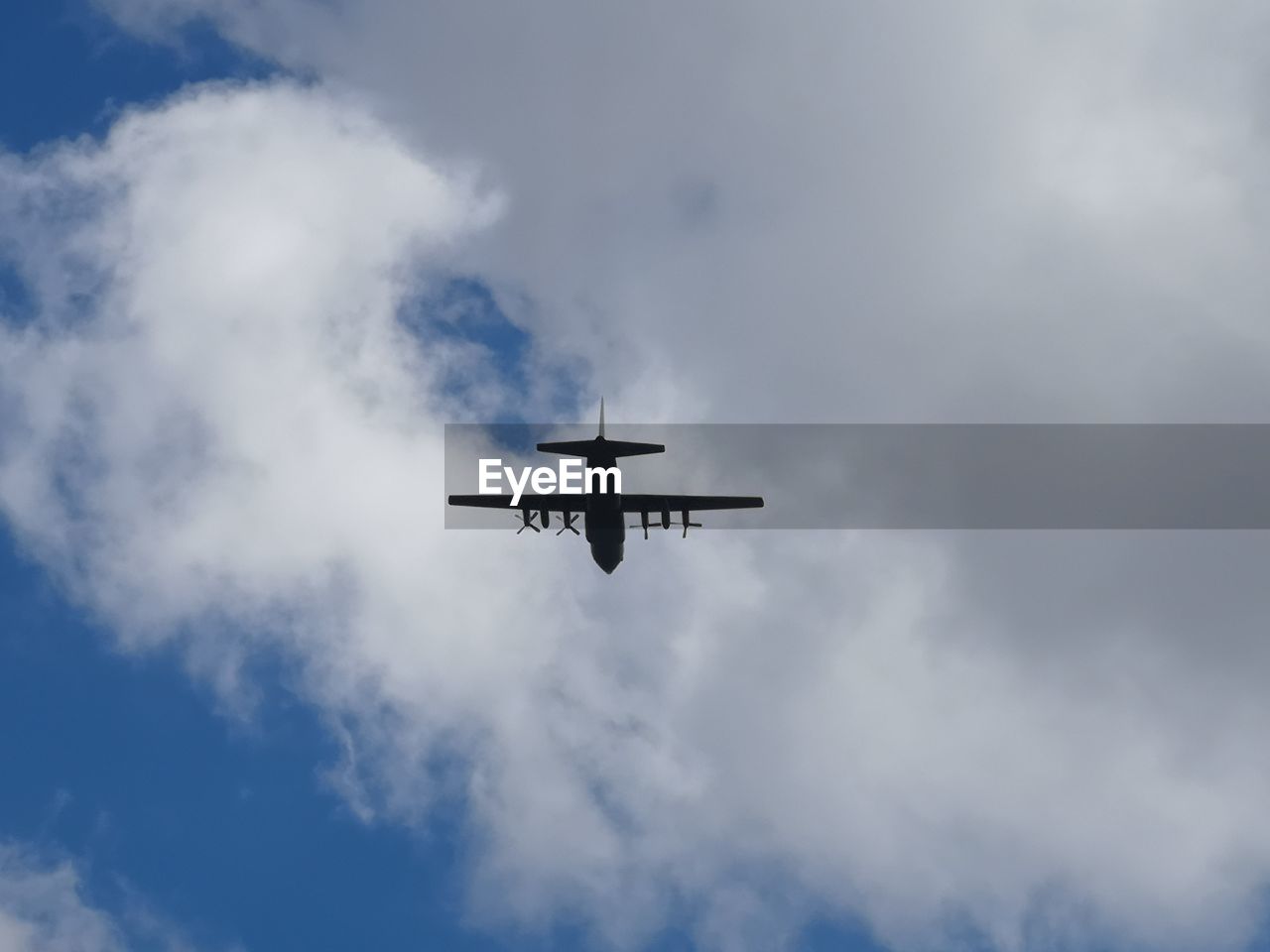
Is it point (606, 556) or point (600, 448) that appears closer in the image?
point (600, 448)

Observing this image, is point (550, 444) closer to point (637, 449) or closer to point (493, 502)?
point (637, 449)

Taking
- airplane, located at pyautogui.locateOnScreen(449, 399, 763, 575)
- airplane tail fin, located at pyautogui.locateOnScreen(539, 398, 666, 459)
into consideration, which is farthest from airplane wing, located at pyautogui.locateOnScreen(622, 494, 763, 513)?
airplane tail fin, located at pyautogui.locateOnScreen(539, 398, 666, 459)

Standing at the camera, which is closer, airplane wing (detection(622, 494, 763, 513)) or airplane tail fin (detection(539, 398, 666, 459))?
airplane tail fin (detection(539, 398, 666, 459))

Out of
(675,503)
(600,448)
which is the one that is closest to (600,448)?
(600,448)

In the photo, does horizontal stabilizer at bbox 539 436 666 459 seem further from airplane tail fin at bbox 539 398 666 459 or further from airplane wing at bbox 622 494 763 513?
airplane wing at bbox 622 494 763 513

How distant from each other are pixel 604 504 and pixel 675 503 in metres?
10.2

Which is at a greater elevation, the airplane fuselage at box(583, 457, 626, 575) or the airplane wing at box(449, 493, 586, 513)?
the airplane wing at box(449, 493, 586, 513)

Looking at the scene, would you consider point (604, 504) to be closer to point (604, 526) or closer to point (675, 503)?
point (604, 526)

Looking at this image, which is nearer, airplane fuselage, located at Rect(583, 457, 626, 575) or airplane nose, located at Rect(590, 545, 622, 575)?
airplane fuselage, located at Rect(583, 457, 626, 575)

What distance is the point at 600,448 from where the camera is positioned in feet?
250

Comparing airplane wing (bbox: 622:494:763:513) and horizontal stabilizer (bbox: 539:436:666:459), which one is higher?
airplane wing (bbox: 622:494:763:513)

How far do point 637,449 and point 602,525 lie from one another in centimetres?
939

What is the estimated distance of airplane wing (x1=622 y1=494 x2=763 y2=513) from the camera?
9113cm

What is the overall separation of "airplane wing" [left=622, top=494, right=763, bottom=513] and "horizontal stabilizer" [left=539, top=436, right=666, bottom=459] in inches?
572
